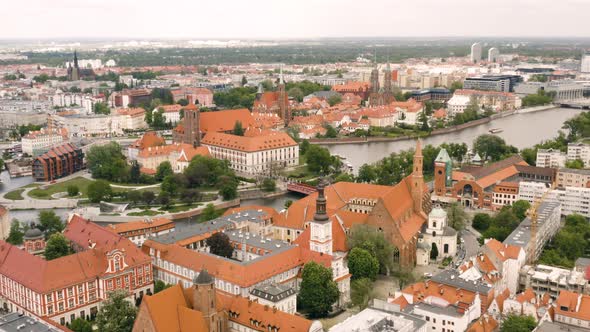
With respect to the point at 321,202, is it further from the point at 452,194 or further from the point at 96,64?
the point at 96,64

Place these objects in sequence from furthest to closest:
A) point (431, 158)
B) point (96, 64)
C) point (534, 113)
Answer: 1. point (96, 64)
2. point (534, 113)
3. point (431, 158)

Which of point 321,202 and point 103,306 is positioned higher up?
point 321,202

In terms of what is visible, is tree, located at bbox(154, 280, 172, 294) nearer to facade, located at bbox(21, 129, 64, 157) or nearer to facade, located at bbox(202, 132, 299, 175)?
facade, located at bbox(202, 132, 299, 175)

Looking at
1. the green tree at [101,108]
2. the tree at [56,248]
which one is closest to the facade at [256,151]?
the tree at [56,248]

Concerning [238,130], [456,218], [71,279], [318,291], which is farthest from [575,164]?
[71,279]

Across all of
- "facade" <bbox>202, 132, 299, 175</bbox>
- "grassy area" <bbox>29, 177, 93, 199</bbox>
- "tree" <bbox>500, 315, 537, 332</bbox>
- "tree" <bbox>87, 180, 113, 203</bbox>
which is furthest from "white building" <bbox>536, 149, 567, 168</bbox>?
"grassy area" <bbox>29, 177, 93, 199</bbox>

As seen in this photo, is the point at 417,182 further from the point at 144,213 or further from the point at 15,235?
the point at 15,235

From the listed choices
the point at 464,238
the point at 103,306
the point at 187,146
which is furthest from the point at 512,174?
the point at 103,306

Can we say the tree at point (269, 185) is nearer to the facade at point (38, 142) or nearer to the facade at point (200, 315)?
the facade at point (200, 315)
